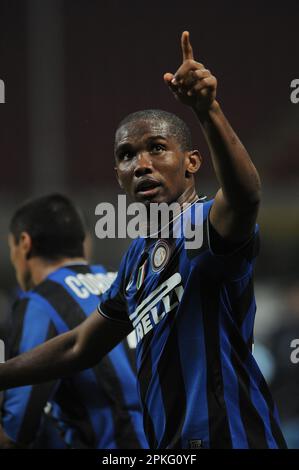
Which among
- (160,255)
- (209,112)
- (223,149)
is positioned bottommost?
(160,255)

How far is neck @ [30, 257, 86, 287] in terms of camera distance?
183 inches

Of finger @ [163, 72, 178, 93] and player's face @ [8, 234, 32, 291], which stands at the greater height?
finger @ [163, 72, 178, 93]

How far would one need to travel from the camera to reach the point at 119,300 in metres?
3.27

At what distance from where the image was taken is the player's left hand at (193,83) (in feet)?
7.68

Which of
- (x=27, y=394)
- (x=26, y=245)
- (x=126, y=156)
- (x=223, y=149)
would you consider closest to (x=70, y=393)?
(x=27, y=394)

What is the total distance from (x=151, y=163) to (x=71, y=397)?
5.66 ft

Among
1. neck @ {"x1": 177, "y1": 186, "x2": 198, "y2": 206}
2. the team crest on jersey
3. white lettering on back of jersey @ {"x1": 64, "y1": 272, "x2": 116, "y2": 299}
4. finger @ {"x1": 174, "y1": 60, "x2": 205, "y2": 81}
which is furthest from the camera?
white lettering on back of jersey @ {"x1": 64, "y1": 272, "x2": 116, "y2": 299}

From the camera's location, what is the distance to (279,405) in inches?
287

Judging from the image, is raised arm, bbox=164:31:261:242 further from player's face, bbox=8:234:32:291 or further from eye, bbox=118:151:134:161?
player's face, bbox=8:234:32:291

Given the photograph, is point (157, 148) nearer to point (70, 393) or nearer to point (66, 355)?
point (66, 355)

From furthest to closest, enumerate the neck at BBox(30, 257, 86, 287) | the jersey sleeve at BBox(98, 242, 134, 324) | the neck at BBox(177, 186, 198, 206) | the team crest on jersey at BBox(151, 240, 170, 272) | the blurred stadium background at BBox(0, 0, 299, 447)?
the blurred stadium background at BBox(0, 0, 299, 447) → the neck at BBox(30, 257, 86, 287) → the jersey sleeve at BBox(98, 242, 134, 324) → the neck at BBox(177, 186, 198, 206) → the team crest on jersey at BBox(151, 240, 170, 272)

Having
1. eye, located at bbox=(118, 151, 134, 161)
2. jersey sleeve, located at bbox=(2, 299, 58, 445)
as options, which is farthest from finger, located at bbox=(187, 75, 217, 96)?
jersey sleeve, located at bbox=(2, 299, 58, 445)

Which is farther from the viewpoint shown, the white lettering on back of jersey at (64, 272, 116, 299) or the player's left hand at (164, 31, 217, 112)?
the white lettering on back of jersey at (64, 272, 116, 299)
